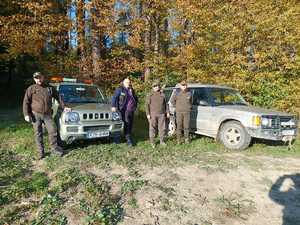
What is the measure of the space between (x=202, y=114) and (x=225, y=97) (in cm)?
98

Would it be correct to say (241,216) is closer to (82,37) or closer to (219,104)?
(219,104)

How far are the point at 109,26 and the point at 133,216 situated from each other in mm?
12426

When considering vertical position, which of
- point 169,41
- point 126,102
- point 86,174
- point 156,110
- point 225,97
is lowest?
point 86,174

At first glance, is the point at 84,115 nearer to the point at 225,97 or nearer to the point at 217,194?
the point at 217,194

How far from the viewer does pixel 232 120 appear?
352 inches

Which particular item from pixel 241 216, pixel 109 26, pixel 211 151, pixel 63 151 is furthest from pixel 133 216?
pixel 109 26

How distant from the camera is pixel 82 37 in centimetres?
1620

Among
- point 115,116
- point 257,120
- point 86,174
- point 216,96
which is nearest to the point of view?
point 86,174

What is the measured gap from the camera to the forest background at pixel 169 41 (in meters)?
12.2

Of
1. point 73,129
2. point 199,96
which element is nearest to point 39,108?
point 73,129

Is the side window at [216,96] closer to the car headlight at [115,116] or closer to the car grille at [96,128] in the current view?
the car headlight at [115,116]

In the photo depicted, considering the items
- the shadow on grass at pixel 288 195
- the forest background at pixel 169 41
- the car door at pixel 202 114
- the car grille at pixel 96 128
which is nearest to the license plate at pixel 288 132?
the car door at pixel 202 114

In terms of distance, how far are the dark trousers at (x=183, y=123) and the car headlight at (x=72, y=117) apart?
9.53 ft

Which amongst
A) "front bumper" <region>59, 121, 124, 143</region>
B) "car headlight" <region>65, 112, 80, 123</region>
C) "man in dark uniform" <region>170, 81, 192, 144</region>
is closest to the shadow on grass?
"man in dark uniform" <region>170, 81, 192, 144</region>
